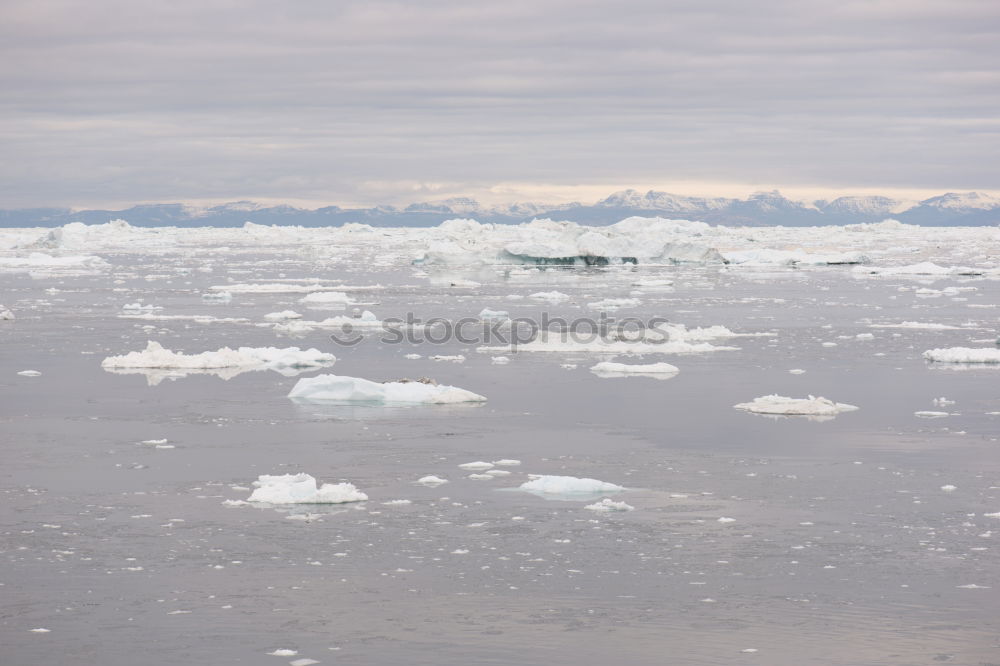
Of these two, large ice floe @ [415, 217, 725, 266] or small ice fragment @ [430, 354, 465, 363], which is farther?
large ice floe @ [415, 217, 725, 266]

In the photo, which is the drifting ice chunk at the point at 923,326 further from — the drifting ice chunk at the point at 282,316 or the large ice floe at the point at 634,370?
the drifting ice chunk at the point at 282,316

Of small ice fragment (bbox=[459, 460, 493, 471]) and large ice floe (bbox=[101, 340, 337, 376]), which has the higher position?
large ice floe (bbox=[101, 340, 337, 376])

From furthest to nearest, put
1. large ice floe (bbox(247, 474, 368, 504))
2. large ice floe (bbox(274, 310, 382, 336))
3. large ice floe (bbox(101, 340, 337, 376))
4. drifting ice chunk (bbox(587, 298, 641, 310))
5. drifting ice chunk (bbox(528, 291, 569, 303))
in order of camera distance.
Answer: drifting ice chunk (bbox(528, 291, 569, 303)) → drifting ice chunk (bbox(587, 298, 641, 310)) → large ice floe (bbox(274, 310, 382, 336)) → large ice floe (bbox(101, 340, 337, 376)) → large ice floe (bbox(247, 474, 368, 504))

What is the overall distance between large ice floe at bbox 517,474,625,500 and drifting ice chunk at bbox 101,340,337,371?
8883mm

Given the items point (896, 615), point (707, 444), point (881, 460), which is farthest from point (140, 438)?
point (896, 615)

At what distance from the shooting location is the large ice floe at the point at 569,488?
33.6 ft

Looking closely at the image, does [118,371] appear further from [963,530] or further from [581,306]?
[581,306]

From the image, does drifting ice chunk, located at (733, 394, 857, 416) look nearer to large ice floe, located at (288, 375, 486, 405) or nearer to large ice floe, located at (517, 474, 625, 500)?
large ice floe, located at (288, 375, 486, 405)

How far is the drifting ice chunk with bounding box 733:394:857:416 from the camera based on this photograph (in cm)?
1437

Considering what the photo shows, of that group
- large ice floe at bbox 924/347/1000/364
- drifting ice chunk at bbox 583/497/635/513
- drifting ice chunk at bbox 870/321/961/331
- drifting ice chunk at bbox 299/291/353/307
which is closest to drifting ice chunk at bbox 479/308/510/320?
drifting ice chunk at bbox 299/291/353/307

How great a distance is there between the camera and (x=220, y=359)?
18656 millimetres

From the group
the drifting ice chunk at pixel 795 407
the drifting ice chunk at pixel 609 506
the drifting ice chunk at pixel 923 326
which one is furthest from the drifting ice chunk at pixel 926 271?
the drifting ice chunk at pixel 609 506

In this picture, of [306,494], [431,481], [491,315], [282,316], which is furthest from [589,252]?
[306,494]

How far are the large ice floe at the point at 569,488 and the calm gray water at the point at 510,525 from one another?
242 millimetres
